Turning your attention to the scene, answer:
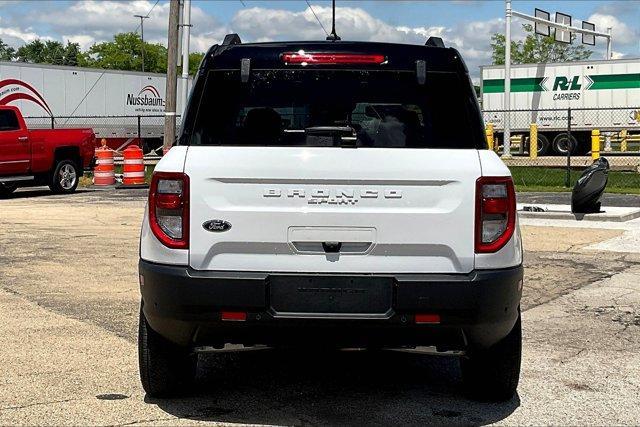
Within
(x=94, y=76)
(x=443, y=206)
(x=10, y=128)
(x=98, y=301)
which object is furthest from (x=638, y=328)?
(x=94, y=76)

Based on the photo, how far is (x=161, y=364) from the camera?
16.0ft

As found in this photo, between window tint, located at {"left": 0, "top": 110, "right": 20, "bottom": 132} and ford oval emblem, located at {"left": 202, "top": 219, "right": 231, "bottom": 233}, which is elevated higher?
window tint, located at {"left": 0, "top": 110, "right": 20, "bottom": 132}

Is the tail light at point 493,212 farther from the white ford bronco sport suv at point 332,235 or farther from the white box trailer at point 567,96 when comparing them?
the white box trailer at point 567,96

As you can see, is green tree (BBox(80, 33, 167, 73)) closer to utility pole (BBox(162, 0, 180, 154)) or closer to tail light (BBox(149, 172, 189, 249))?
utility pole (BBox(162, 0, 180, 154))

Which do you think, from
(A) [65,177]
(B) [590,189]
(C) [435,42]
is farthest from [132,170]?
(C) [435,42]

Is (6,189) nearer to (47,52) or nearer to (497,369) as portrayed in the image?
(497,369)

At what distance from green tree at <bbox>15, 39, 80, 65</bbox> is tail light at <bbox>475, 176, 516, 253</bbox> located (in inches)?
5569

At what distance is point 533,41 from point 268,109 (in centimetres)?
6402

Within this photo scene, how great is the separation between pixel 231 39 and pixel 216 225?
44.7 inches

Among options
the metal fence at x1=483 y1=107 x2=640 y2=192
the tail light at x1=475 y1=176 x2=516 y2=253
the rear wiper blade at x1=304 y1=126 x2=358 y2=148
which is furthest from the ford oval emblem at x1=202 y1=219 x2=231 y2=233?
the metal fence at x1=483 y1=107 x2=640 y2=192

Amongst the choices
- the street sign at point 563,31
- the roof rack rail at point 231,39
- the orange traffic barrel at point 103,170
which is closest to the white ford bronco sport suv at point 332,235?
the roof rack rail at point 231,39

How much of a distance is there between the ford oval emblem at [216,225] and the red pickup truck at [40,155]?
53.0ft

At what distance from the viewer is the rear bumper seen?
Answer: 4.32m

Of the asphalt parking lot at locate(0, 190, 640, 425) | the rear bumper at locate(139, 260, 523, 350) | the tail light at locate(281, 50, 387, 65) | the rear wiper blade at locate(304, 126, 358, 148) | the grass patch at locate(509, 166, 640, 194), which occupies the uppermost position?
the tail light at locate(281, 50, 387, 65)
